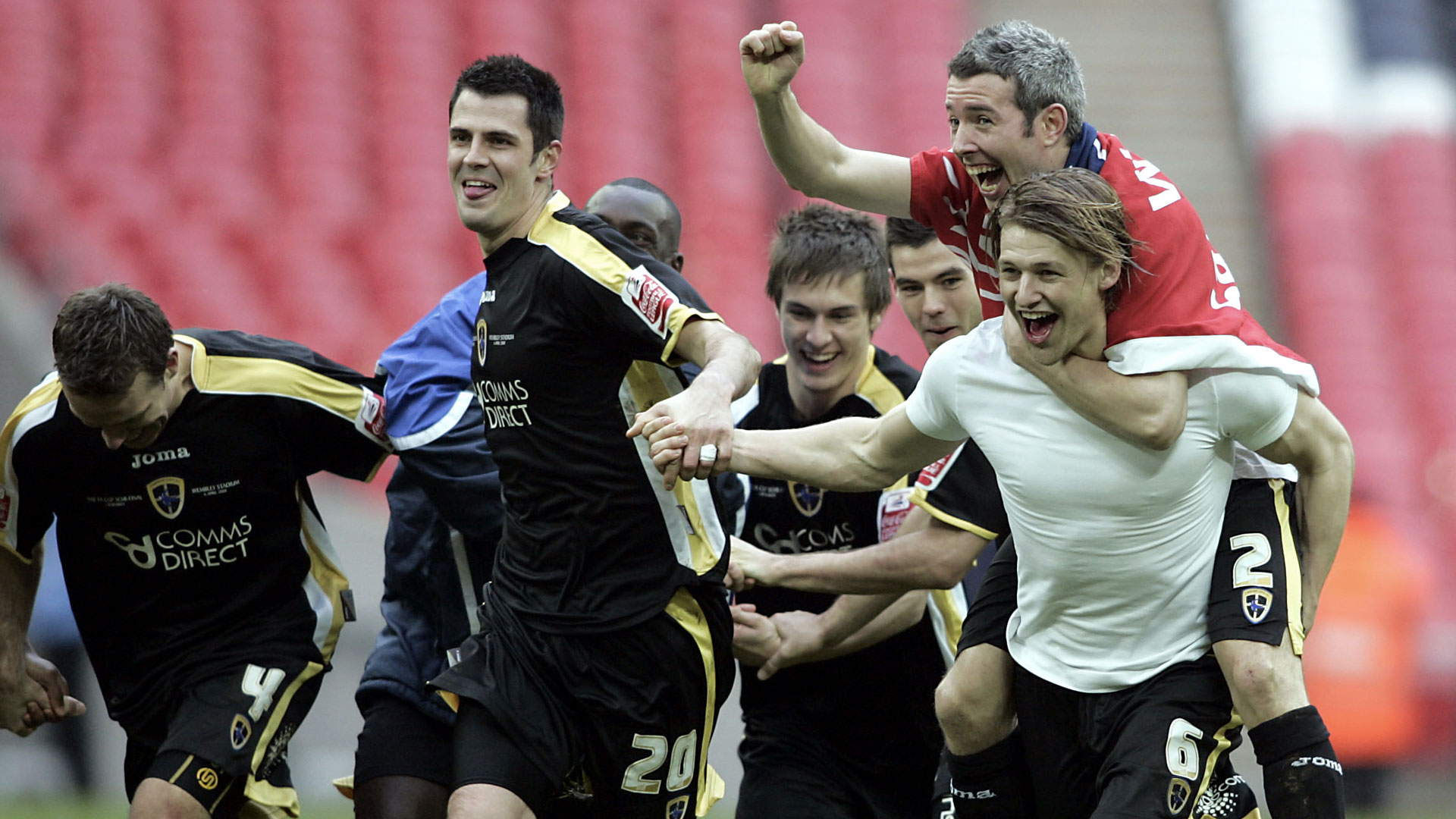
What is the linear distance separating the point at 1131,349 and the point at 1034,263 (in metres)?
0.30

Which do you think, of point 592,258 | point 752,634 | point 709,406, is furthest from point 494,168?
point 752,634

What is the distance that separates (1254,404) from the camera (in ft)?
12.3

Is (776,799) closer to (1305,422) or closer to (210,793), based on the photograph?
(210,793)

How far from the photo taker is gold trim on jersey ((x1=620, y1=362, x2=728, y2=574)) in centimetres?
416

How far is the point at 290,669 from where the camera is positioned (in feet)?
15.8

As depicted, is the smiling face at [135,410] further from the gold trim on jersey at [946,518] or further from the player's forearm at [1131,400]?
the player's forearm at [1131,400]

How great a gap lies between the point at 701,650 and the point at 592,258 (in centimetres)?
104

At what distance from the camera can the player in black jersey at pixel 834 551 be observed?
4.95 meters

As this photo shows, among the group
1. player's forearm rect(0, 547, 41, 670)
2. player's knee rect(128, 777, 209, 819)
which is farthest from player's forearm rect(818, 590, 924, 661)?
player's forearm rect(0, 547, 41, 670)

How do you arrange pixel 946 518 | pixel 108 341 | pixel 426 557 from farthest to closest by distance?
pixel 426 557 < pixel 946 518 < pixel 108 341

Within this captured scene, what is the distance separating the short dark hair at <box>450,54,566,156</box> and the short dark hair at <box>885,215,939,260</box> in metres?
1.10

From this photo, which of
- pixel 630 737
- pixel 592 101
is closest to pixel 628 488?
pixel 630 737

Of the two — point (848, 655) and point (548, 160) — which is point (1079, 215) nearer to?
point (548, 160)

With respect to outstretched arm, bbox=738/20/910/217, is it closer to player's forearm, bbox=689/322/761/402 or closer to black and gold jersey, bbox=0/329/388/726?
player's forearm, bbox=689/322/761/402
